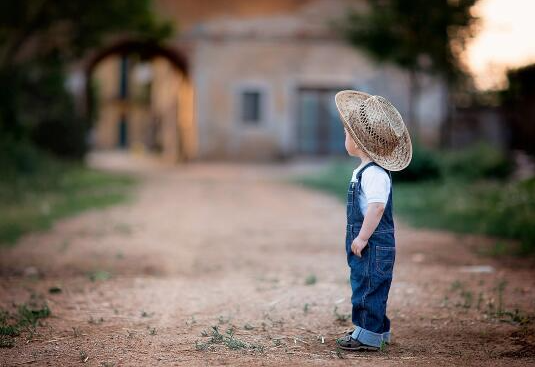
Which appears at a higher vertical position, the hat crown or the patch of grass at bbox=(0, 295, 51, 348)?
the hat crown

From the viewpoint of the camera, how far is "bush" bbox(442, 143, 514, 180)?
628 inches

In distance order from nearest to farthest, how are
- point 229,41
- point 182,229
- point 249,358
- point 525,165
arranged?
point 249,358 → point 182,229 → point 525,165 → point 229,41

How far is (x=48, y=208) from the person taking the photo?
10.9 meters

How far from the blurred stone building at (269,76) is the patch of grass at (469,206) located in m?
8.30

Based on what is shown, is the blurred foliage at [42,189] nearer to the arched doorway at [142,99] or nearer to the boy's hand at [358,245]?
the arched doorway at [142,99]

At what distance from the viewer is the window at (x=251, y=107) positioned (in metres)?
23.6

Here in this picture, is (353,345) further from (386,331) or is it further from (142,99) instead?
(142,99)

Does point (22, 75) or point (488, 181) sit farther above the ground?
point (22, 75)

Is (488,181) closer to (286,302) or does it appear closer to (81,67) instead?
(286,302)

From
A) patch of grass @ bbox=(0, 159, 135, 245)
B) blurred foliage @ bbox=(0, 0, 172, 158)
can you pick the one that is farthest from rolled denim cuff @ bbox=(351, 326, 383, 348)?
blurred foliage @ bbox=(0, 0, 172, 158)

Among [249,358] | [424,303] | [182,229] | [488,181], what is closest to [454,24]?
[488,181]

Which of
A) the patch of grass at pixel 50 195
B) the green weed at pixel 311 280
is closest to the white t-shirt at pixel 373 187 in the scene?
the green weed at pixel 311 280

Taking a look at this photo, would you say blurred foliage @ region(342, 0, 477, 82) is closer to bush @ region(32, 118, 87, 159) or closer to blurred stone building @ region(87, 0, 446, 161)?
blurred stone building @ region(87, 0, 446, 161)

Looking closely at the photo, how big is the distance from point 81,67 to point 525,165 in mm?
14122
